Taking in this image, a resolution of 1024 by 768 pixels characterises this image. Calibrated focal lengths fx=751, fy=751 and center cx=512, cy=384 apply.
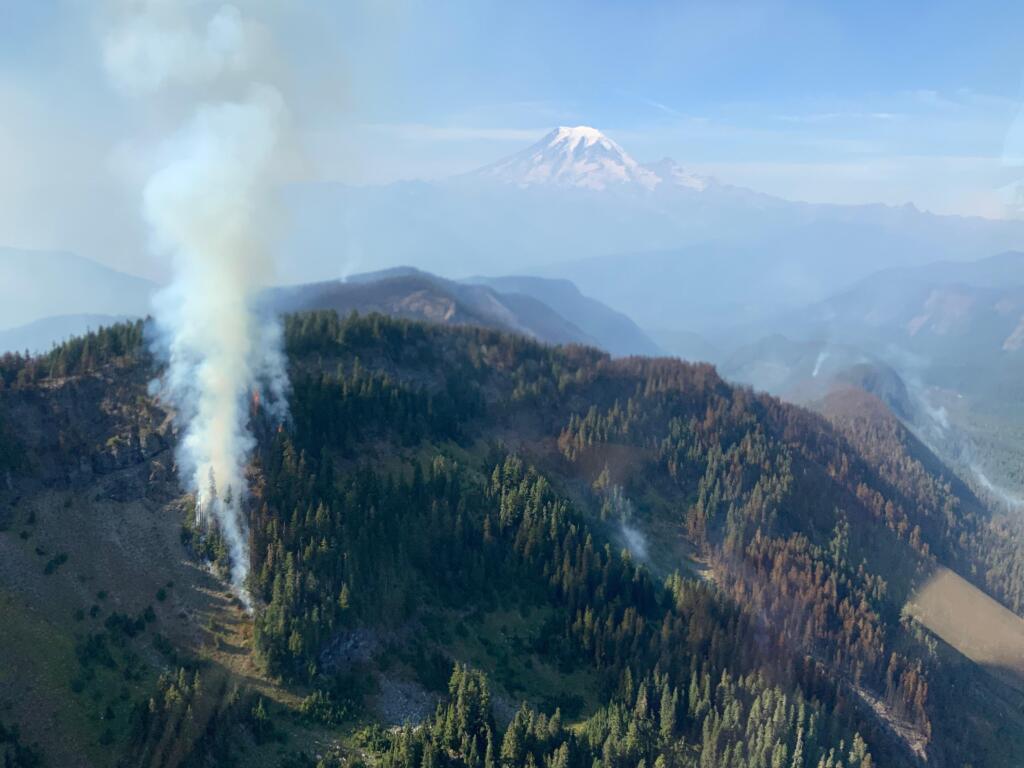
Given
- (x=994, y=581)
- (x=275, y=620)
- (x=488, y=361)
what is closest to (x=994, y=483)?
(x=994, y=581)

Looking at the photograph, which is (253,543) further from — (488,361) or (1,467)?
(488,361)

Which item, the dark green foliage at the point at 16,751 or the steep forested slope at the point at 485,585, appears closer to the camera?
the dark green foliage at the point at 16,751

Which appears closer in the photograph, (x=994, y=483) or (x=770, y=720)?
(x=770, y=720)

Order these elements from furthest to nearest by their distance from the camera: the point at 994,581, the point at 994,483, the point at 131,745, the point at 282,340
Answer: the point at 994,483 < the point at 994,581 < the point at 282,340 < the point at 131,745

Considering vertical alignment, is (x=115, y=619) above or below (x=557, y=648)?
above

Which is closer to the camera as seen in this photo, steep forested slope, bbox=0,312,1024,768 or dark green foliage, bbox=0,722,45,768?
dark green foliage, bbox=0,722,45,768

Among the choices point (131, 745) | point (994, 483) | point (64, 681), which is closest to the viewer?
Answer: point (131, 745)

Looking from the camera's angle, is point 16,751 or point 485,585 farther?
point 485,585

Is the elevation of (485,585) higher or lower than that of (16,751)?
lower
